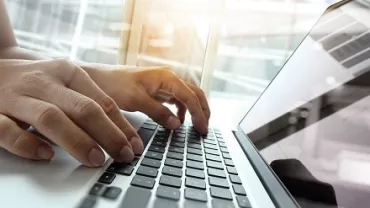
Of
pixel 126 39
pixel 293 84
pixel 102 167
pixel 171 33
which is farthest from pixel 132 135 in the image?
pixel 171 33

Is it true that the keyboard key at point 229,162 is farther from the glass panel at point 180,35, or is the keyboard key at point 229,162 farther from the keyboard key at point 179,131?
the glass panel at point 180,35

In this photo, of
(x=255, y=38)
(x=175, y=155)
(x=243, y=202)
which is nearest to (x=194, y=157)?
(x=175, y=155)

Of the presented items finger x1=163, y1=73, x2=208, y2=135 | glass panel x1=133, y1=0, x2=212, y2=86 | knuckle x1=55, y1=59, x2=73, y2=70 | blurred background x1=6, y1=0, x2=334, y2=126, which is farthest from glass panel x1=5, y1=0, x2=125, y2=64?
knuckle x1=55, y1=59, x2=73, y2=70

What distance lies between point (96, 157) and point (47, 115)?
5 centimetres

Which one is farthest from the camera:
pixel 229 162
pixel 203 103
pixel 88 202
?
pixel 203 103

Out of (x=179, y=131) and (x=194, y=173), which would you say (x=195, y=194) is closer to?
(x=194, y=173)

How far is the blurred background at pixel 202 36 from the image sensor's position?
1.81 meters

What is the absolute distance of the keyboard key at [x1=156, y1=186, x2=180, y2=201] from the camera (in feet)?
0.81

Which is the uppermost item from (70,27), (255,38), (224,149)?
(255,38)

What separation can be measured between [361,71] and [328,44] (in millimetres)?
171

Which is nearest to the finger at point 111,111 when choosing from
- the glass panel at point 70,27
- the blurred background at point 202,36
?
the glass panel at point 70,27

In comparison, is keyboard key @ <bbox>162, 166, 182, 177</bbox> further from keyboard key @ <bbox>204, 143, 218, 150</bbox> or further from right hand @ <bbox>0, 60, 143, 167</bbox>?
keyboard key @ <bbox>204, 143, 218, 150</bbox>

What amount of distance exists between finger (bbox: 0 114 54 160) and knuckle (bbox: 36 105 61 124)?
2 centimetres

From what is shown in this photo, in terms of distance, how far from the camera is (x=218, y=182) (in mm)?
322
